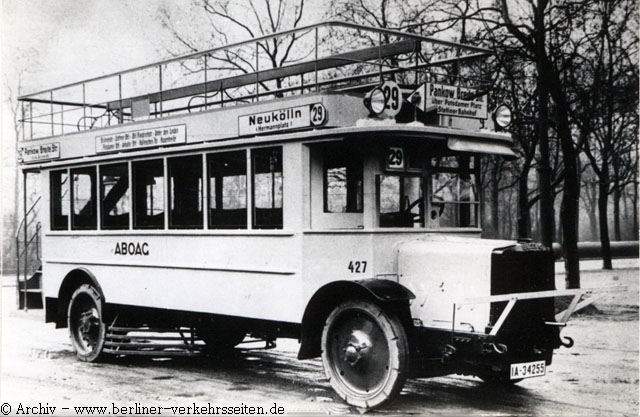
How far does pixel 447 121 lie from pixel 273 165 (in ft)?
5.75

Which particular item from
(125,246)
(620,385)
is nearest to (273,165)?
(125,246)

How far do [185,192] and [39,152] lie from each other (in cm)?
326

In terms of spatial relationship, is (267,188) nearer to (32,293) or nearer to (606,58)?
(32,293)

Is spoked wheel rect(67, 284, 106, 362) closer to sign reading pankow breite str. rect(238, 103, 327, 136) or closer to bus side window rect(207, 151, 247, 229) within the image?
bus side window rect(207, 151, 247, 229)

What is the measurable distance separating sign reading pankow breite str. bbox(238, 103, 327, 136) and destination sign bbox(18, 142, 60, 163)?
3.72 m

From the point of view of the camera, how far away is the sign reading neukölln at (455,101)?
7.31 metres

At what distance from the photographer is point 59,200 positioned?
10.5 m

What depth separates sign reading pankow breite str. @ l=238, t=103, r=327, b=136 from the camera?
287 inches

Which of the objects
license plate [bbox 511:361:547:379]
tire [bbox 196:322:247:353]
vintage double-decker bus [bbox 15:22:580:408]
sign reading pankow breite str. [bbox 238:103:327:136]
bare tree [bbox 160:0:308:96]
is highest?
bare tree [bbox 160:0:308:96]

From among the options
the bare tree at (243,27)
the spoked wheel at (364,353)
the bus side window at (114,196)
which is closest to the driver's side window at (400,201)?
the spoked wheel at (364,353)

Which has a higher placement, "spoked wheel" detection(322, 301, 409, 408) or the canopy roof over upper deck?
the canopy roof over upper deck

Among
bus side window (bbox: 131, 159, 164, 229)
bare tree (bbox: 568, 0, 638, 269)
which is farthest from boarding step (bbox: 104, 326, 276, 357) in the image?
bare tree (bbox: 568, 0, 638, 269)

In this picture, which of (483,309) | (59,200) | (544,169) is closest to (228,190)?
(483,309)

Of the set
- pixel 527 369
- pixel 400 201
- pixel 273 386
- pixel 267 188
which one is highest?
pixel 267 188
